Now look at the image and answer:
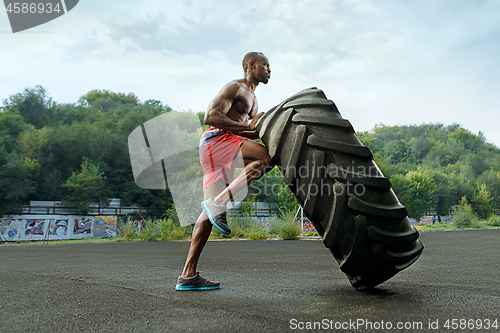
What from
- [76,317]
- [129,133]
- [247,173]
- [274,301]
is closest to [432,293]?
[274,301]

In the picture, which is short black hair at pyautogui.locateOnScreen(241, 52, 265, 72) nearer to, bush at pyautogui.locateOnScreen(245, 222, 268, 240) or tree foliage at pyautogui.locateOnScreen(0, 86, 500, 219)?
bush at pyautogui.locateOnScreen(245, 222, 268, 240)

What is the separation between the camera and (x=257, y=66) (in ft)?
8.88

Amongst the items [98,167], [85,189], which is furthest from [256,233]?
[98,167]

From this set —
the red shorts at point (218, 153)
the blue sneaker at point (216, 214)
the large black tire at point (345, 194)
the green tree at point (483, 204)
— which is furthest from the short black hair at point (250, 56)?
the green tree at point (483, 204)

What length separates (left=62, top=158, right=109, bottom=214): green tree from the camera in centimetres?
2722

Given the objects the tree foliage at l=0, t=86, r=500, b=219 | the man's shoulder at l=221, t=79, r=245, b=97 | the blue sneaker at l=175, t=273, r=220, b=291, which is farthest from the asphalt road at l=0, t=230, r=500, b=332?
the tree foliage at l=0, t=86, r=500, b=219

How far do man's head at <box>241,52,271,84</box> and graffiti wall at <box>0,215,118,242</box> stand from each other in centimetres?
2423

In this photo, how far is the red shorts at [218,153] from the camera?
2.56 m

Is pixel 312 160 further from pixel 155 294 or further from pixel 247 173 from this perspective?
pixel 155 294

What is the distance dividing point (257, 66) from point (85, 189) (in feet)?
93.3

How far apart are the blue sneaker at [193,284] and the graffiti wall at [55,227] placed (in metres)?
23.9

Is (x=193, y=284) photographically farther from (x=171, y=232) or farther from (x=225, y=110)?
(x=171, y=232)

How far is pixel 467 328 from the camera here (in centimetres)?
136

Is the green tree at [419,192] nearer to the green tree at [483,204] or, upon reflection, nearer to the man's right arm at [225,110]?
the green tree at [483,204]
